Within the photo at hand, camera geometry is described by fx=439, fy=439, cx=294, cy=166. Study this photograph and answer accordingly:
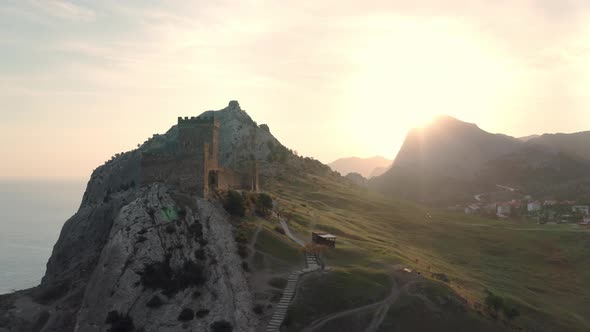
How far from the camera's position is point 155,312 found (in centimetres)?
5209

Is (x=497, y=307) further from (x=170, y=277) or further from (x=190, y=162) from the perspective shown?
(x=190, y=162)

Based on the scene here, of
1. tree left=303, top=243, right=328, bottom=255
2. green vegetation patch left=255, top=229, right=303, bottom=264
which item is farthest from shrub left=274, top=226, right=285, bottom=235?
tree left=303, top=243, right=328, bottom=255

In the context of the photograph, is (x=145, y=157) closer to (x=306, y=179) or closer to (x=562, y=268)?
(x=562, y=268)

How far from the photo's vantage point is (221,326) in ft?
162

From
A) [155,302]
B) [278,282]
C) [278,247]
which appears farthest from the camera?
[278,247]

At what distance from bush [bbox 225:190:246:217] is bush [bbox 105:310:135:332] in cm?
2794

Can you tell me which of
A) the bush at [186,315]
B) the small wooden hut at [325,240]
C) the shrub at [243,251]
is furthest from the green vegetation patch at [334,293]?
the bush at [186,315]

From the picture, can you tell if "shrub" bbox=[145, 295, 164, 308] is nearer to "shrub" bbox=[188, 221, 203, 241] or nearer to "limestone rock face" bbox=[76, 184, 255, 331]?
"limestone rock face" bbox=[76, 184, 255, 331]

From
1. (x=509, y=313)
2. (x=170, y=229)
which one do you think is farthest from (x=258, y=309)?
(x=509, y=313)

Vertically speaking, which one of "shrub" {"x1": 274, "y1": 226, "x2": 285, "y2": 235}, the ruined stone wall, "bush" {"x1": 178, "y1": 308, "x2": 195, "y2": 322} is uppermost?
the ruined stone wall

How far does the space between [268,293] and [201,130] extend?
34.3 m

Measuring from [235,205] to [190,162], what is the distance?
10.7 metres

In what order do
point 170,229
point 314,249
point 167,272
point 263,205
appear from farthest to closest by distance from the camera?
point 263,205, point 314,249, point 170,229, point 167,272

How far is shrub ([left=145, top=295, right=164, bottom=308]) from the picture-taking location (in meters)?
52.6
